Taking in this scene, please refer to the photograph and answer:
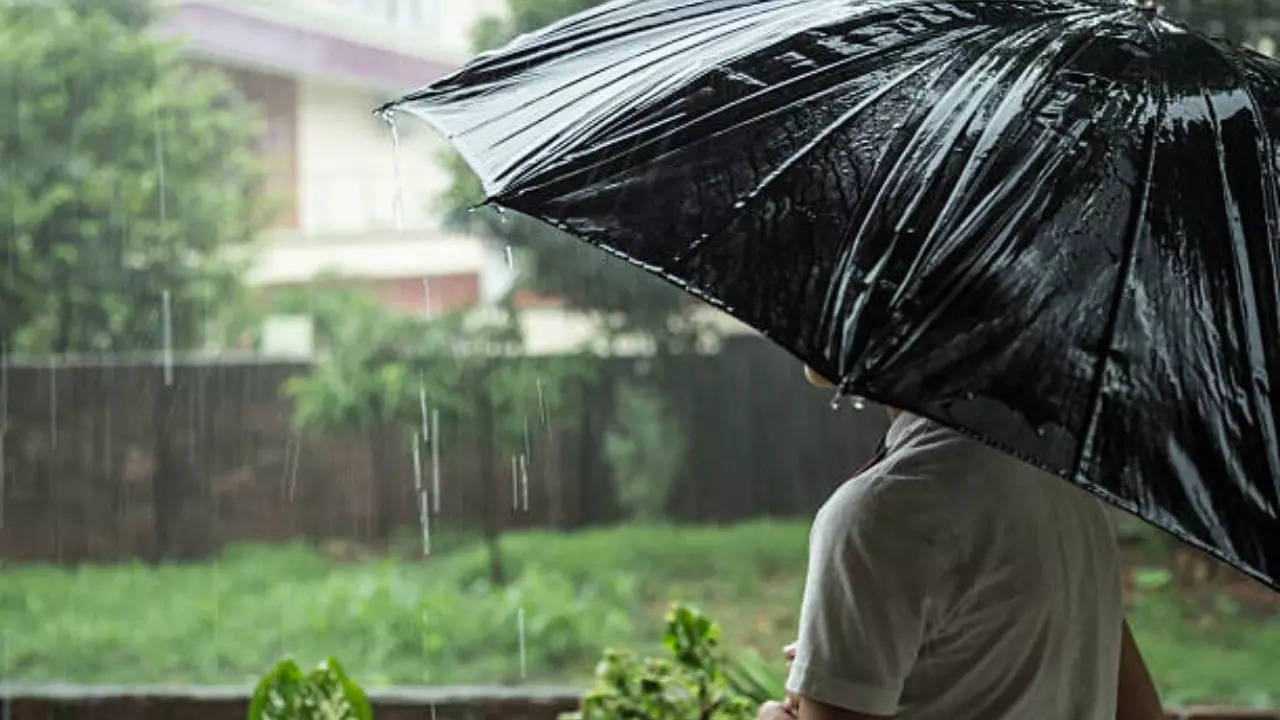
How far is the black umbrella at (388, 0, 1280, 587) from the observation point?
1.18m

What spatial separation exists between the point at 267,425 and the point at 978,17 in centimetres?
654

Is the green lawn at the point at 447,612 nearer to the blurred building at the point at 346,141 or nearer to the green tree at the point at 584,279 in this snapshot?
the green tree at the point at 584,279

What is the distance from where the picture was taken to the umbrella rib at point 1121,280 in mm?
1156

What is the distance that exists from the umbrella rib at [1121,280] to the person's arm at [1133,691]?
0.47m

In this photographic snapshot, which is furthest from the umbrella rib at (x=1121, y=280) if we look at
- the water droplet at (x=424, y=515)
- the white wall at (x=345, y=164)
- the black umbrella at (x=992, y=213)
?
the white wall at (x=345, y=164)

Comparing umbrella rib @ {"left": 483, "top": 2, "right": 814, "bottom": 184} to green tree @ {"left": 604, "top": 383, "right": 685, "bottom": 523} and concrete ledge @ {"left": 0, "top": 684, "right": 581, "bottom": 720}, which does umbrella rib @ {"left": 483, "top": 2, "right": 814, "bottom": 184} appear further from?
green tree @ {"left": 604, "top": 383, "right": 685, "bottom": 523}

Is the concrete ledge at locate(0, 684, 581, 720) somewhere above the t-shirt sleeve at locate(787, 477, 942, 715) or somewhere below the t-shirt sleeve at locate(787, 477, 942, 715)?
below

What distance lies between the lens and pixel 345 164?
886cm

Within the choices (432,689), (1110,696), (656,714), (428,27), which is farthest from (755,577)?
(1110,696)

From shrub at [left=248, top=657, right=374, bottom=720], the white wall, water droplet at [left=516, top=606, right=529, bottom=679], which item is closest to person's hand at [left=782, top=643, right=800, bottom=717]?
shrub at [left=248, top=657, right=374, bottom=720]

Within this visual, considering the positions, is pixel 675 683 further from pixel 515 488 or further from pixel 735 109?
pixel 515 488

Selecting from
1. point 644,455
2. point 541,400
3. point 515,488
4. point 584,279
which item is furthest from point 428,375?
point 644,455

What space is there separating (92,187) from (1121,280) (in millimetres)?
6959

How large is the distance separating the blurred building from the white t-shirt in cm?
588
